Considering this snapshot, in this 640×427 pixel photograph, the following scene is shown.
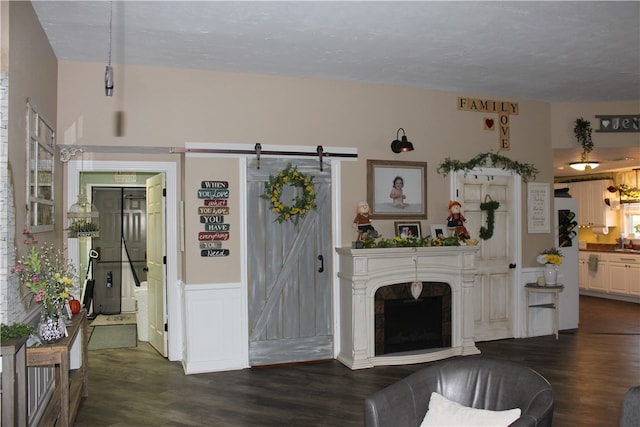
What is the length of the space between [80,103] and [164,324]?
2.42 m

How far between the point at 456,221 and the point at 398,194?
71 centimetres

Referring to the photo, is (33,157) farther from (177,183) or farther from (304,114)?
(304,114)

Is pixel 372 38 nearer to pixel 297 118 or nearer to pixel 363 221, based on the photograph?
pixel 297 118

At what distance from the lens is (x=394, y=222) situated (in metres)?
5.74

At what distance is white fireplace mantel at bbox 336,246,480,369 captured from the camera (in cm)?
514

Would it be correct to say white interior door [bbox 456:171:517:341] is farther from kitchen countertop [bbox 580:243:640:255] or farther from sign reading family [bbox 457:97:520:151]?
kitchen countertop [bbox 580:243:640:255]

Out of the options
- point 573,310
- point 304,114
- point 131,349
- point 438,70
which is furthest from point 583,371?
point 131,349

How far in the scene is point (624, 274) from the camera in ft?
29.5

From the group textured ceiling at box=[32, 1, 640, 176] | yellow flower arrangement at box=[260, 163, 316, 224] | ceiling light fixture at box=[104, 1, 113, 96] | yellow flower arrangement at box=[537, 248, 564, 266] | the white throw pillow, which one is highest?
textured ceiling at box=[32, 1, 640, 176]

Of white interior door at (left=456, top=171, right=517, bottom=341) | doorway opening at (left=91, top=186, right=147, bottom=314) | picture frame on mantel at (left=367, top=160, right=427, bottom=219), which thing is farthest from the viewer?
doorway opening at (left=91, top=186, right=147, bottom=314)

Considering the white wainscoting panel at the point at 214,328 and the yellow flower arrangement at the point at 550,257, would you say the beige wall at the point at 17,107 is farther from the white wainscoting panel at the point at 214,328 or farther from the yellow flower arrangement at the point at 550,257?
the yellow flower arrangement at the point at 550,257

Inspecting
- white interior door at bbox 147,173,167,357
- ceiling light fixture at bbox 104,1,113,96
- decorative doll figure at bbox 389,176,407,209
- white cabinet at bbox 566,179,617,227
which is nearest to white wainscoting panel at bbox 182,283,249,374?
white interior door at bbox 147,173,167,357

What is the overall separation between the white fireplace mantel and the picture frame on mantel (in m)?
0.58

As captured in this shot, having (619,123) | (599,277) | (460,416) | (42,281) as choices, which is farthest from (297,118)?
(599,277)
